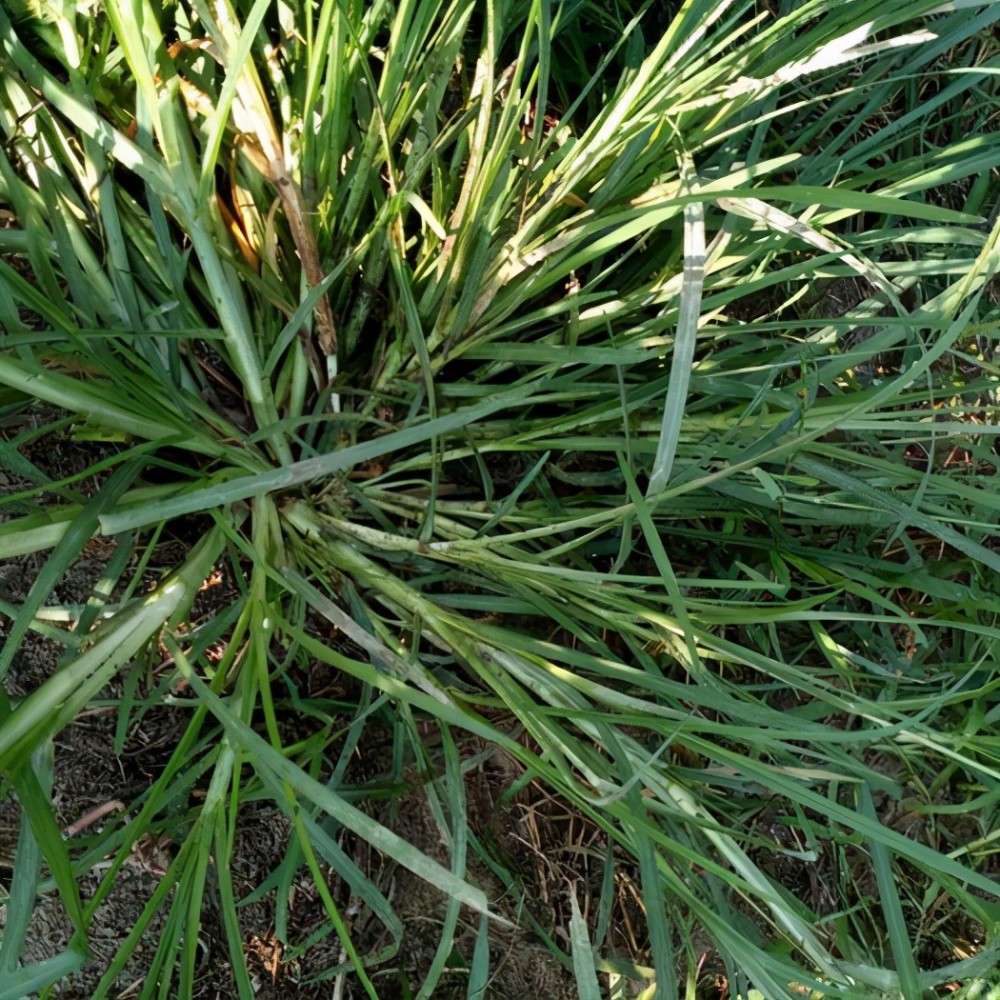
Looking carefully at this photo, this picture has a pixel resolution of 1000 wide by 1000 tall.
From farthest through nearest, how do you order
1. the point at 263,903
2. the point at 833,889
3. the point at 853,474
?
1. the point at 833,889
2. the point at 263,903
3. the point at 853,474

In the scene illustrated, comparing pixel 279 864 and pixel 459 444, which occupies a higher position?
pixel 459 444

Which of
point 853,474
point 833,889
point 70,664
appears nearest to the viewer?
point 70,664

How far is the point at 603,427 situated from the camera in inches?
30.3

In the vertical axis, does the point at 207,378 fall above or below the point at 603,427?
above

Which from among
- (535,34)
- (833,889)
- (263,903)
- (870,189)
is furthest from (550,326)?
(833,889)

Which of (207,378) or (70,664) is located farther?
(207,378)

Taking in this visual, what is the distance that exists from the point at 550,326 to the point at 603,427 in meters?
0.12

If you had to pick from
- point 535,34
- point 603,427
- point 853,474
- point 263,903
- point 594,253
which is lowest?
point 263,903

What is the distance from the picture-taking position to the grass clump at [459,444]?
61 cm

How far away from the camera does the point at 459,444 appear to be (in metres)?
0.81

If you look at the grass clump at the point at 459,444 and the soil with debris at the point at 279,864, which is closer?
the grass clump at the point at 459,444

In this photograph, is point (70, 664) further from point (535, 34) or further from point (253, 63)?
point (535, 34)

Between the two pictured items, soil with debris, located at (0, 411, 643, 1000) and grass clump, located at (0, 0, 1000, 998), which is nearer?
grass clump, located at (0, 0, 1000, 998)

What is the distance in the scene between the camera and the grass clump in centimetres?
61
